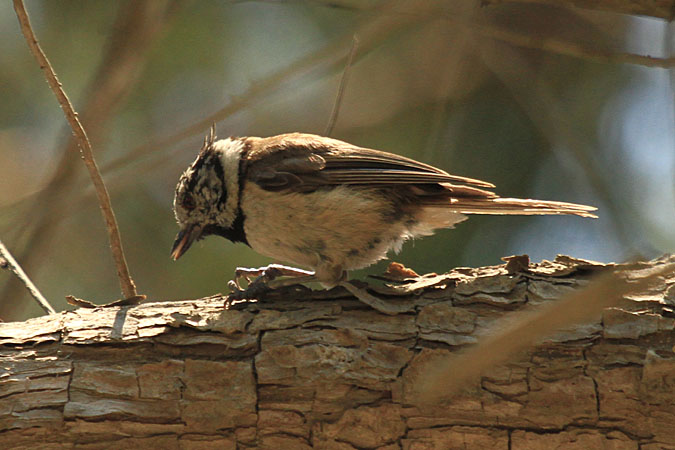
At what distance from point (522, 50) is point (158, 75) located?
3392 millimetres

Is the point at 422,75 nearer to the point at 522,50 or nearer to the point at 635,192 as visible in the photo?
the point at 522,50

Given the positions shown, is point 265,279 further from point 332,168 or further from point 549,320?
point 549,320

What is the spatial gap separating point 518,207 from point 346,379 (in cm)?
143

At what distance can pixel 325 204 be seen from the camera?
12.9 feet

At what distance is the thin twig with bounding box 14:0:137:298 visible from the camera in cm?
325

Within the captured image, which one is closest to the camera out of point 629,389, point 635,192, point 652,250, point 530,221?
point 652,250

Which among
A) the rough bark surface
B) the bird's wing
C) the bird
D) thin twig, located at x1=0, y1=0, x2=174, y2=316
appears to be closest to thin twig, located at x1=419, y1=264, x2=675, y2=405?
the rough bark surface

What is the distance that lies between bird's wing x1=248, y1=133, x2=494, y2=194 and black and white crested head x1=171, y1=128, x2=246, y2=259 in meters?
0.16

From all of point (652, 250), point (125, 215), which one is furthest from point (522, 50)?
point (652, 250)

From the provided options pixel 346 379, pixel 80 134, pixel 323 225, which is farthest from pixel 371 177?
pixel 80 134

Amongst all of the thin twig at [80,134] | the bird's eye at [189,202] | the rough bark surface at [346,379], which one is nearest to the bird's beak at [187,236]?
the bird's eye at [189,202]

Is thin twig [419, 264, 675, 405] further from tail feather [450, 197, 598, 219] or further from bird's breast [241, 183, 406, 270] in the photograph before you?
bird's breast [241, 183, 406, 270]

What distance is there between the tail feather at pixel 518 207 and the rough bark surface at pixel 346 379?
17.0 inches

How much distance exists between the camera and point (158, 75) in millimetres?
6766
